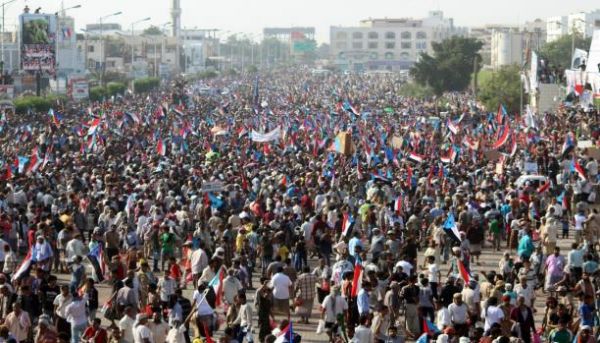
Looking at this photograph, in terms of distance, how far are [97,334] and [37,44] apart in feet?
190

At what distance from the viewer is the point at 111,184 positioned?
25172 millimetres

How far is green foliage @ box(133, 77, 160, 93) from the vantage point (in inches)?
A: 3639

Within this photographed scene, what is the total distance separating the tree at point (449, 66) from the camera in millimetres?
85375

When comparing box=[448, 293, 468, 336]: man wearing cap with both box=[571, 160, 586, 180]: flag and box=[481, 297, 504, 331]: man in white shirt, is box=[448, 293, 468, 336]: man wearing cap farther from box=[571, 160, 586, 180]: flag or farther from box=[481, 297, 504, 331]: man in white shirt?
box=[571, 160, 586, 180]: flag

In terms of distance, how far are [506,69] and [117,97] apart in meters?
22.7

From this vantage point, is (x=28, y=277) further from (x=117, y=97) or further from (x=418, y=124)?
(x=117, y=97)

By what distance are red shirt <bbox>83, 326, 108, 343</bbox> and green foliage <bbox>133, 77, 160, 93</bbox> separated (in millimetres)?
78698

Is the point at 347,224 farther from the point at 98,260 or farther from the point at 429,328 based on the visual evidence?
the point at 429,328

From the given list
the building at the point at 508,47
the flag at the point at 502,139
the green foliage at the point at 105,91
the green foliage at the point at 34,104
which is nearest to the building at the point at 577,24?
the building at the point at 508,47

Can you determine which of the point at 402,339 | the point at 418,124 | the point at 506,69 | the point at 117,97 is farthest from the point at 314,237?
the point at 117,97

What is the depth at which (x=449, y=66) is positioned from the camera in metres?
85.0

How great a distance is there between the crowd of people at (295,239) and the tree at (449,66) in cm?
4528

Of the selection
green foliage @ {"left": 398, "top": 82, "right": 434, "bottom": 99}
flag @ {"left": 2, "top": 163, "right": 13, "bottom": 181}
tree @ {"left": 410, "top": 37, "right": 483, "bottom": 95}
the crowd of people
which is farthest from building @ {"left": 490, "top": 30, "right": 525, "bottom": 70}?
flag @ {"left": 2, "top": 163, "right": 13, "bottom": 181}

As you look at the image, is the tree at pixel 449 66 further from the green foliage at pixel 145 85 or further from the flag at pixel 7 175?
the flag at pixel 7 175
